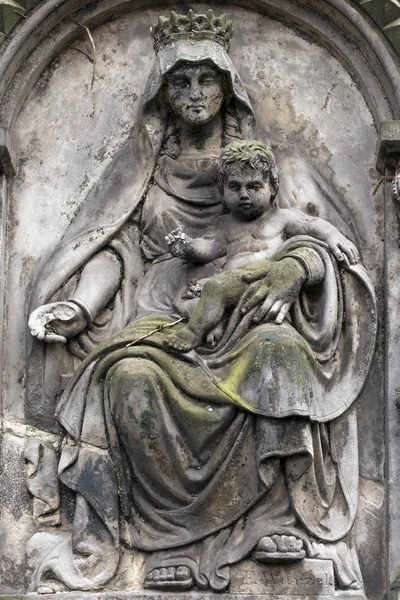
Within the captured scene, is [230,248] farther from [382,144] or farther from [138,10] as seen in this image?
[138,10]

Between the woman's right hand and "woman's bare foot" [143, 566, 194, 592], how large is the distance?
1.50m

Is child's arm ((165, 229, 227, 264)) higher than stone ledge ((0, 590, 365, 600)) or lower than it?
higher

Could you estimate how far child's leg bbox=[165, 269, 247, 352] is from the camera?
1077 cm

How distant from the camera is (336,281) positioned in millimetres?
11055

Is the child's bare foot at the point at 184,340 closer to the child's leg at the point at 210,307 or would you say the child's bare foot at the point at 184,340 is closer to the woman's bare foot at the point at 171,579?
the child's leg at the point at 210,307

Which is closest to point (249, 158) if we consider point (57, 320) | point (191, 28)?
point (191, 28)

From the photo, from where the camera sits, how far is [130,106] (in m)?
12.0

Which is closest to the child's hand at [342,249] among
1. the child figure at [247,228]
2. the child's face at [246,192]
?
the child figure at [247,228]

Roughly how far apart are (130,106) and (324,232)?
163 cm

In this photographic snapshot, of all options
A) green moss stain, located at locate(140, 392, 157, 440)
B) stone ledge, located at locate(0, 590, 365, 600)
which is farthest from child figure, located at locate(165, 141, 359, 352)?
stone ledge, located at locate(0, 590, 365, 600)

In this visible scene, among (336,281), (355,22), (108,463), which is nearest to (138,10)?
(355,22)

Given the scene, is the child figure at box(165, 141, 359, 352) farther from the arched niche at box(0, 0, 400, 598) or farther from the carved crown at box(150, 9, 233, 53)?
the carved crown at box(150, 9, 233, 53)

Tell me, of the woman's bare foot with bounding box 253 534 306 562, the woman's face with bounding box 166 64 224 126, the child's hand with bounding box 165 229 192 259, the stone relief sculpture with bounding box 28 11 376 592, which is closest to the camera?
the woman's bare foot with bounding box 253 534 306 562

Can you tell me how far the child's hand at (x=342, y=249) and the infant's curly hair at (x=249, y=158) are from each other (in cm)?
51
